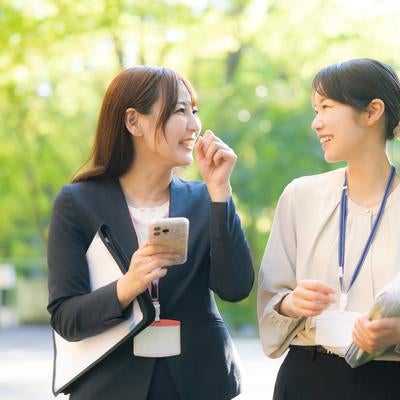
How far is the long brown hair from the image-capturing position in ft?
10.8

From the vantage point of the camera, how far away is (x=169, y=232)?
2854 mm

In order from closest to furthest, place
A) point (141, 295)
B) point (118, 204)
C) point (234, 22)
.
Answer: point (141, 295), point (118, 204), point (234, 22)

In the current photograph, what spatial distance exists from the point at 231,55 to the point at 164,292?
13.5m

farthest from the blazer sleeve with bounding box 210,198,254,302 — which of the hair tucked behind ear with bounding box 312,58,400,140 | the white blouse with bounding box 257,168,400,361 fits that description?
the hair tucked behind ear with bounding box 312,58,400,140

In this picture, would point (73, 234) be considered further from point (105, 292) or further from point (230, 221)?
point (230, 221)

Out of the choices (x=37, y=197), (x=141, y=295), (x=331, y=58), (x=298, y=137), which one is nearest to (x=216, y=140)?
(x=141, y=295)

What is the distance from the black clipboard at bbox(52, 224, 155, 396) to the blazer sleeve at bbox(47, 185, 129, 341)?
32 mm

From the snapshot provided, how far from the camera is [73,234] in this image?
127 inches

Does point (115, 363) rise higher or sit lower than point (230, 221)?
lower

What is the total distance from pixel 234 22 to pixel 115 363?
462 inches

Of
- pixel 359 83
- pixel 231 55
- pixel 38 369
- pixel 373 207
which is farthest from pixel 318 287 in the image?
pixel 231 55

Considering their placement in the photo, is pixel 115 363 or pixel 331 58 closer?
pixel 115 363

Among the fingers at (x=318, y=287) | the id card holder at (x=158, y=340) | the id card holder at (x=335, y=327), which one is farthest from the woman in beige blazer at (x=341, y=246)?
the id card holder at (x=158, y=340)

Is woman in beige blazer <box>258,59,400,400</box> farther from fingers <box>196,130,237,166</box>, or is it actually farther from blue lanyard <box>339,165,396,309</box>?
fingers <box>196,130,237,166</box>
